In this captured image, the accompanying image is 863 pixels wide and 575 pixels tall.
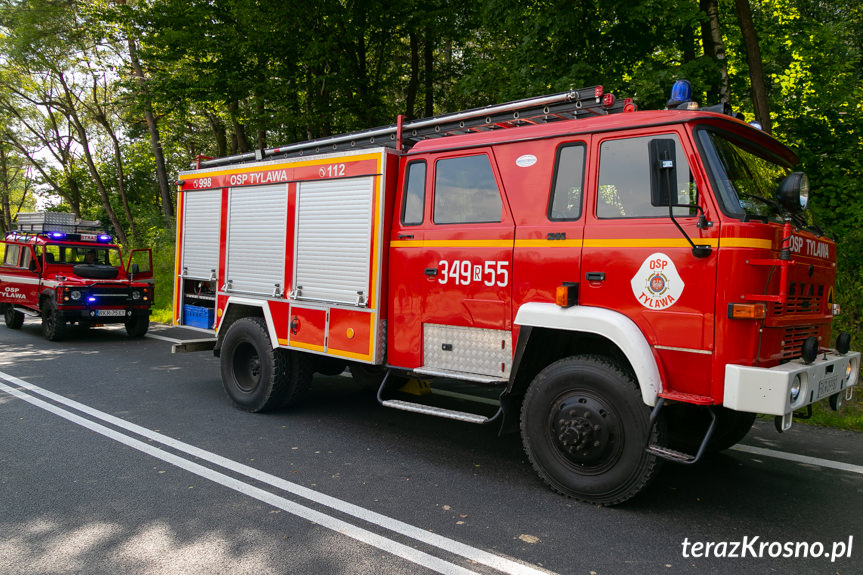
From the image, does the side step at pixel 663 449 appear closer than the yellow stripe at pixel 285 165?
Yes

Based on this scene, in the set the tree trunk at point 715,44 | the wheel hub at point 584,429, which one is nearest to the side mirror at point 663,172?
the wheel hub at point 584,429

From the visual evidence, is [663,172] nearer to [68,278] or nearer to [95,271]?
[68,278]

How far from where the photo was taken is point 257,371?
6.68 meters

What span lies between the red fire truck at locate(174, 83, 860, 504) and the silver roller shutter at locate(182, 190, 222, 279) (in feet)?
3.61

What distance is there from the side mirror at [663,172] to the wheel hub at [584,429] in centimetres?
141

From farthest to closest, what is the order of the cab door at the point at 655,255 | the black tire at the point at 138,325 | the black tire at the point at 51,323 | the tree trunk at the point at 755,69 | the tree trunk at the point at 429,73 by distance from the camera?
the tree trunk at the point at 429,73 < the black tire at the point at 138,325 < the black tire at the point at 51,323 < the tree trunk at the point at 755,69 < the cab door at the point at 655,255

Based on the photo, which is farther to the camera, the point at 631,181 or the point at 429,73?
the point at 429,73

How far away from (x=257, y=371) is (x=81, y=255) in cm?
829

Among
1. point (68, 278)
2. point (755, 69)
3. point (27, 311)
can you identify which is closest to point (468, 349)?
point (755, 69)

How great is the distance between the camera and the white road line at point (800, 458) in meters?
4.97

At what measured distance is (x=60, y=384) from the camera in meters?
7.68

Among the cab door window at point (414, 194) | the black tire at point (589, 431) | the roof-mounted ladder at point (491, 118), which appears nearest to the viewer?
the black tire at point (589, 431)

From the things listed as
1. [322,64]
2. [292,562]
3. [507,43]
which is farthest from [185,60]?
[292,562]

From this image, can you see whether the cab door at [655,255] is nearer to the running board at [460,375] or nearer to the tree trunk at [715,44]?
the running board at [460,375]
